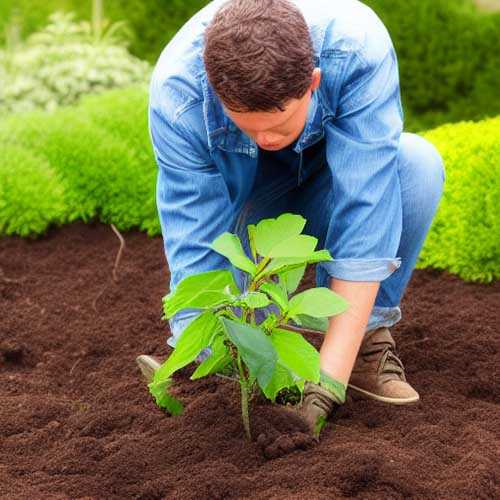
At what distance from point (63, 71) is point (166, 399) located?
152 inches

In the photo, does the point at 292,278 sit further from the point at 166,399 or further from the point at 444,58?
the point at 444,58

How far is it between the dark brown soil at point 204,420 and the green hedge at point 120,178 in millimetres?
164

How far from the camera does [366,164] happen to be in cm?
251

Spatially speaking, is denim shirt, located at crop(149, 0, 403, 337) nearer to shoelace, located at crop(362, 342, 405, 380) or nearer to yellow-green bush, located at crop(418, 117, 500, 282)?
shoelace, located at crop(362, 342, 405, 380)

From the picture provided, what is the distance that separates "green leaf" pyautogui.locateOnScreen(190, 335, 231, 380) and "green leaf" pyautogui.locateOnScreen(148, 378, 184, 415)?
15cm

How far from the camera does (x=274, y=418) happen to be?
2607 millimetres

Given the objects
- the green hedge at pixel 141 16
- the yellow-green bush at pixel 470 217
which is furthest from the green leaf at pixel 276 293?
the green hedge at pixel 141 16

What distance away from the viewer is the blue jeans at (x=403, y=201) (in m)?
2.84

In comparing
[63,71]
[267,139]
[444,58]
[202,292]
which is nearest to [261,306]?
[202,292]

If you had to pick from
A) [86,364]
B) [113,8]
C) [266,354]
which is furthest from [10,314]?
[113,8]

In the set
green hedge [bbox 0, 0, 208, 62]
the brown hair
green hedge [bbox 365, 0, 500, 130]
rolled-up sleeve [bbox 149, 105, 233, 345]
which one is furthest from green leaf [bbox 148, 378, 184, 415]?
green hedge [bbox 0, 0, 208, 62]

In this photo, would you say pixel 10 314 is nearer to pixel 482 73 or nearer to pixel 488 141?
pixel 488 141

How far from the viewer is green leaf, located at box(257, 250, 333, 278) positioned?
229 cm

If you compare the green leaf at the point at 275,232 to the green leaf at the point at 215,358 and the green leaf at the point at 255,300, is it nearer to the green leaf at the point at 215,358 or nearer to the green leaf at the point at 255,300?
the green leaf at the point at 255,300
